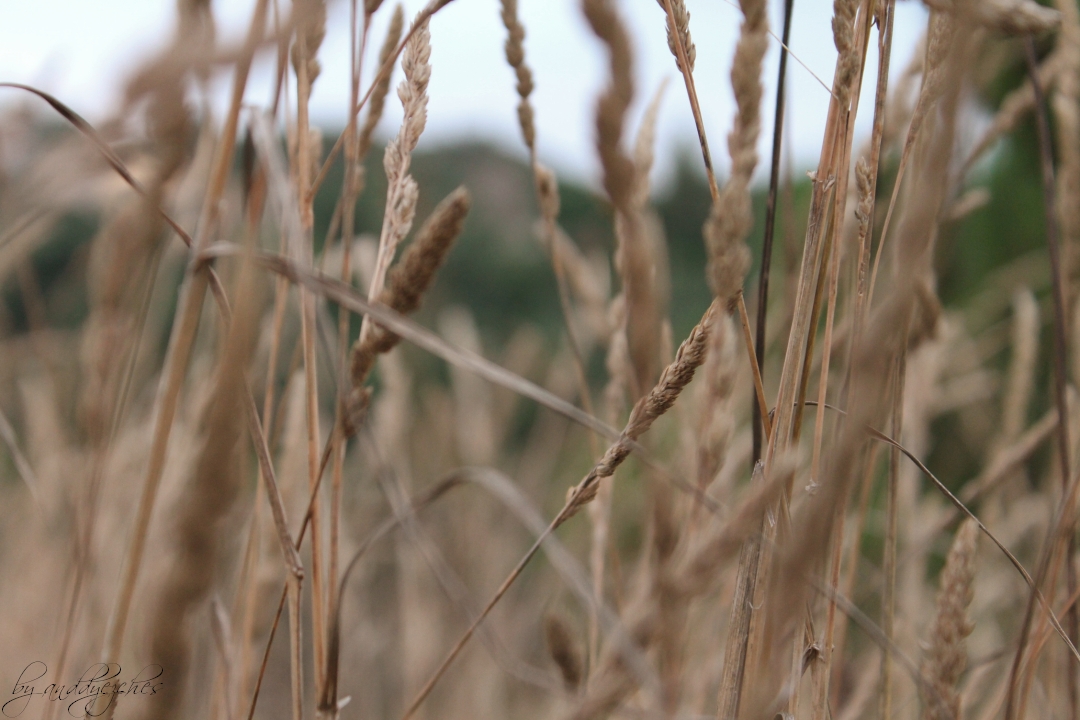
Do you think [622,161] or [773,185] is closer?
[622,161]

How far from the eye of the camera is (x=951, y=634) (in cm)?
35

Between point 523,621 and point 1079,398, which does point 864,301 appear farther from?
point 523,621

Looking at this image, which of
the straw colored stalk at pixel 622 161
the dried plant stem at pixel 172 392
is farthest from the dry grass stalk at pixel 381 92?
the straw colored stalk at pixel 622 161

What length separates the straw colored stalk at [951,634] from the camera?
13.6 inches

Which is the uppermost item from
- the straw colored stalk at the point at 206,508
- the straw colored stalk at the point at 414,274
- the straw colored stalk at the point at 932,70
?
the straw colored stalk at the point at 932,70

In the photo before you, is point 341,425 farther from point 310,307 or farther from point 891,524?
point 891,524

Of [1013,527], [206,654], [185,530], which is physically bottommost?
[206,654]

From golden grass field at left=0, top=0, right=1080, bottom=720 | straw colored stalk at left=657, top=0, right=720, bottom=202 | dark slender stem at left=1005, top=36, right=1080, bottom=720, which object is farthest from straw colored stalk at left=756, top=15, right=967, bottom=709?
dark slender stem at left=1005, top=36, right=1080, bottom=720

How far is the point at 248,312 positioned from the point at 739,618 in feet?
0.82

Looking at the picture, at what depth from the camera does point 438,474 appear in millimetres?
1651

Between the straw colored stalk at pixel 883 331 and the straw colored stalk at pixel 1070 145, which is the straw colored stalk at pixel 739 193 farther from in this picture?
the straw colored stalk at pixel 1070 145

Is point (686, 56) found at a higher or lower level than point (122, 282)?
higher

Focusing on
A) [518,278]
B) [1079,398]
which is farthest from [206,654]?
[518,278]

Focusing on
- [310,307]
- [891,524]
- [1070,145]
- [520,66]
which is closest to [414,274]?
[310,307]
